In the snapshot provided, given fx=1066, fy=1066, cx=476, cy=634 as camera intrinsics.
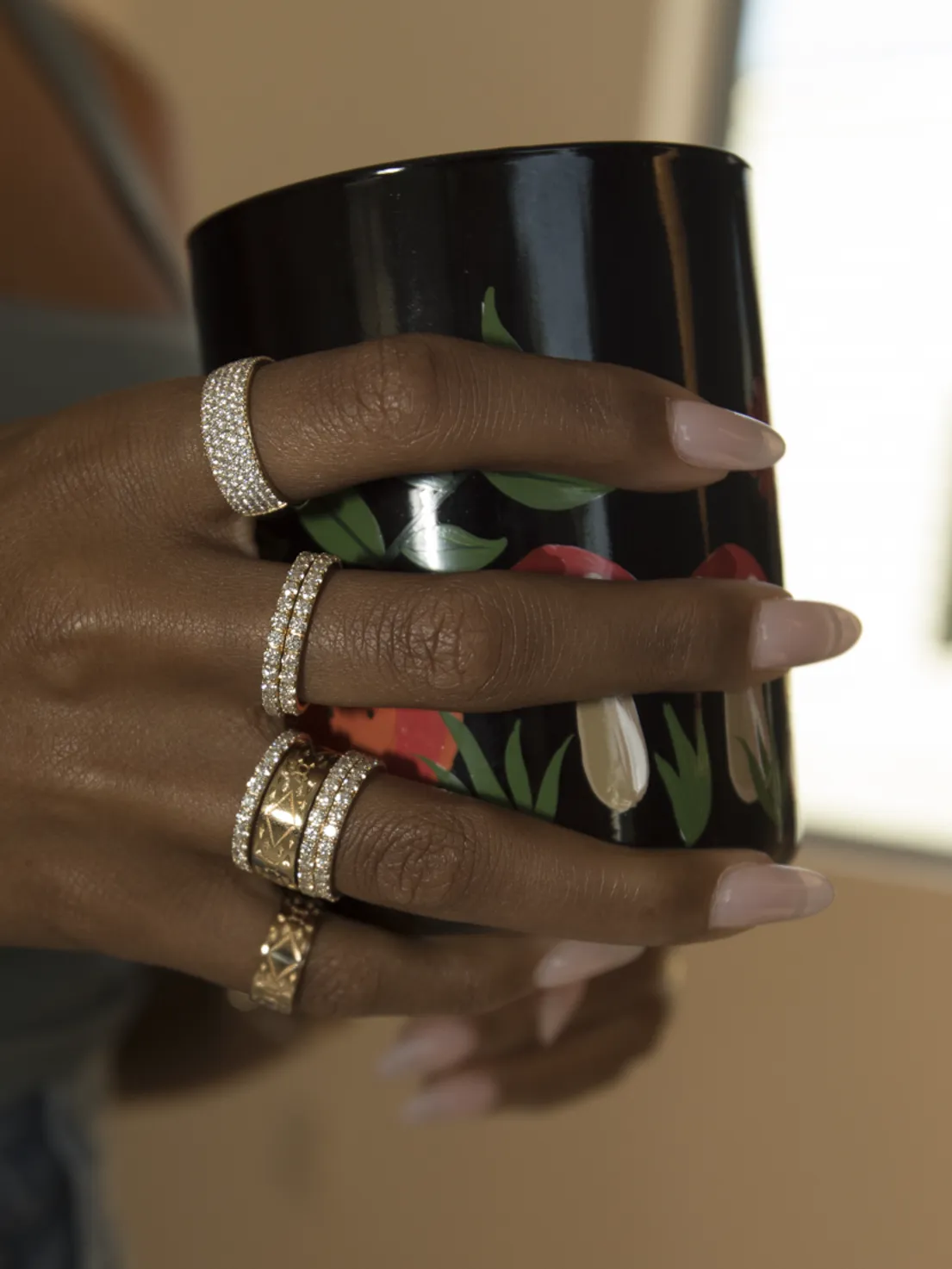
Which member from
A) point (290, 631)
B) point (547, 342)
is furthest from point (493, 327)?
point (290, 631)

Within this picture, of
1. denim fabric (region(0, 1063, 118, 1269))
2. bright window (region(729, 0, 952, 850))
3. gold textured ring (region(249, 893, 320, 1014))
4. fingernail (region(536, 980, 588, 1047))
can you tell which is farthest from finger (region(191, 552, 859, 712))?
bright window (region(729, 0, 952, 850))

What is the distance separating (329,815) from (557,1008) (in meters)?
0.29

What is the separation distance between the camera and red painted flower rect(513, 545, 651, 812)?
36cm

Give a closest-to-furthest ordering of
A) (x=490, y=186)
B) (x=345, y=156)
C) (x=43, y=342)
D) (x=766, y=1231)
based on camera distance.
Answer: (x=490, y=186) → (x=43, y=342) → (x=766, y=1231) → (x=345, y=156)

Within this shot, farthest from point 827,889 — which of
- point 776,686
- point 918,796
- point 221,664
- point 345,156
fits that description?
point 345,156

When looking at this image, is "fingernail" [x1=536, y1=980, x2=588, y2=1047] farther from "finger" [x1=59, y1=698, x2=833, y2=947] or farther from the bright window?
the bright window

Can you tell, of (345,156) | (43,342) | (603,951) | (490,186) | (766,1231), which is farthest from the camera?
(345,156)

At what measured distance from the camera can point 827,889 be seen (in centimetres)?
42

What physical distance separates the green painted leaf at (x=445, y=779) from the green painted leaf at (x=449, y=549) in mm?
67

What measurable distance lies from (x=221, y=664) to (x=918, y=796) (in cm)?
85

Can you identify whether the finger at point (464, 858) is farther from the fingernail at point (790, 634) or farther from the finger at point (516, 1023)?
the finger at point (516, 1023)

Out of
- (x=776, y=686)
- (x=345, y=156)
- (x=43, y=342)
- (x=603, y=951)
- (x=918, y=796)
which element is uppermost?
(x=345, y=156)

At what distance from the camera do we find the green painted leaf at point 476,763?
0.36 meters

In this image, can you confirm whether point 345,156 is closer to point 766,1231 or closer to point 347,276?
point 347,276
